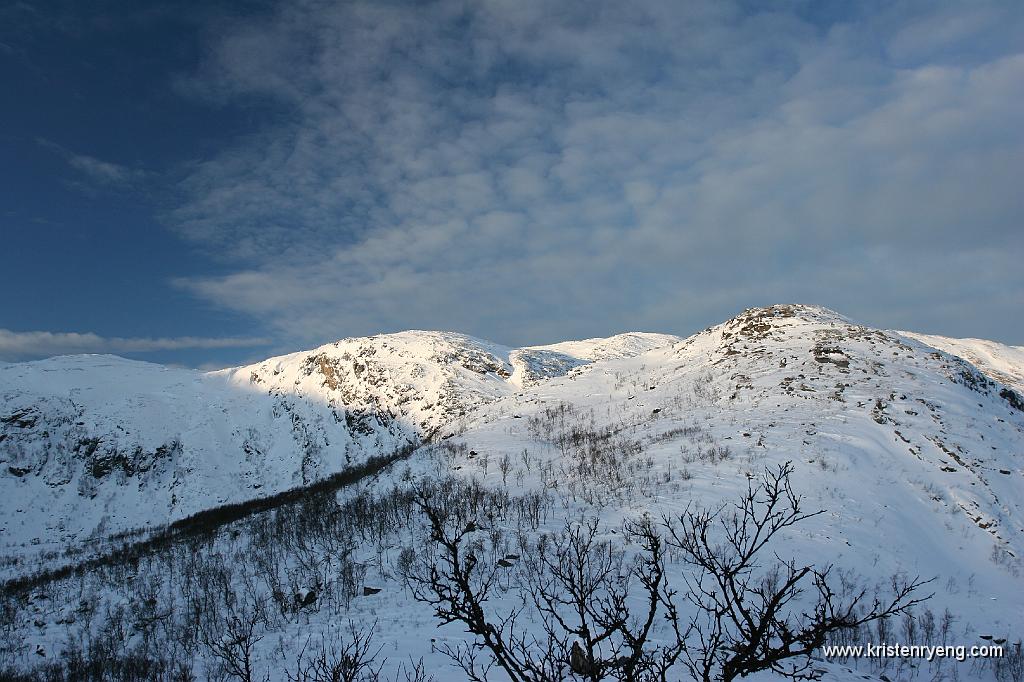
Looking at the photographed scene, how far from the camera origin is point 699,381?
23.3 m

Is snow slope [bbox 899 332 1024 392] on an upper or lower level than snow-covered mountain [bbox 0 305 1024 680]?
upper

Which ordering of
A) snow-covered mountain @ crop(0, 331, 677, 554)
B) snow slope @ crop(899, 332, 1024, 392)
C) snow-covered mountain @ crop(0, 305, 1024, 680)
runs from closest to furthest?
snow-covered mountain @ crop(0, 305, 1024, 680) < snow-covered mountain @ crop(0, 331, 677, 554) < snow slope @ crop(899, 332, 1024, 392)

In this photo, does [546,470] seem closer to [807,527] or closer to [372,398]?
[807,527]

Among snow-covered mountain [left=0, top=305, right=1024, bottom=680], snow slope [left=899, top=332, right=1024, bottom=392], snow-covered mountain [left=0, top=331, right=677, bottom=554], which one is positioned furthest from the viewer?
snow slope [left=899, top=332, right=1024, bottom=392]

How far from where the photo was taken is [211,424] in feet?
146

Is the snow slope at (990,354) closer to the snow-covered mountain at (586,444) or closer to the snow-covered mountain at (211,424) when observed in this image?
the snow-covered mountain at (586,444)

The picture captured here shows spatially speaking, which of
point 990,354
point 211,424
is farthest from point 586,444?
point 990,354

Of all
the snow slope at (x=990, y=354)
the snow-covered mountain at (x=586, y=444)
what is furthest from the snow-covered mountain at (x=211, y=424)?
the snow slope at (x=990, y=354)

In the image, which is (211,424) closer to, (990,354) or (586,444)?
(586,444)

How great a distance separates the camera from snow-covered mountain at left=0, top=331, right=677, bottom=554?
3584cm

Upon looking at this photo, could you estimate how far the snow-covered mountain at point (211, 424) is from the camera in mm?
35844

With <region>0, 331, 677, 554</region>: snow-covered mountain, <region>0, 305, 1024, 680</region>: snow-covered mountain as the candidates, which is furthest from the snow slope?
<region>0, 331, 677, 554</region>: snow-covered mountain

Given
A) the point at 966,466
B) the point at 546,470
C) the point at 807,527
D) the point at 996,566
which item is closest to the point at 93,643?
the point at 546,470

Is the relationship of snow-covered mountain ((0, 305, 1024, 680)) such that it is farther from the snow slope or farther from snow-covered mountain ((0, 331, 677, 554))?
the snow slope
